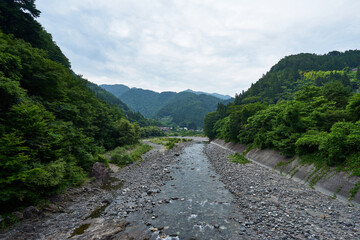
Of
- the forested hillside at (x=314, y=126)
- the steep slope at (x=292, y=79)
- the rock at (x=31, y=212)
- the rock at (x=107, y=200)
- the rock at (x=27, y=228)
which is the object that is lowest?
the rock at (x=107, y=200)

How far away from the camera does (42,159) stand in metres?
12.1

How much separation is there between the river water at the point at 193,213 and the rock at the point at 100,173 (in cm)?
846

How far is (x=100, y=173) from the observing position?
63.5 feet

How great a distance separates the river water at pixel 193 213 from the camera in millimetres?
9109

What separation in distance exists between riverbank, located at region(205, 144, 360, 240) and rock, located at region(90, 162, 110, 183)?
1589cm

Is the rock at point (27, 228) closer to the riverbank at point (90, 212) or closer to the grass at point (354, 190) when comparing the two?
the riverbank at point (90, 212)

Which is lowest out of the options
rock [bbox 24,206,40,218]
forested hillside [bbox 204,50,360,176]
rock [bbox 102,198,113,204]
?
rock [bbox 102,198,113,204]

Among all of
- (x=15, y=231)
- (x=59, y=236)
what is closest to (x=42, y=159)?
(x=15, y=231)

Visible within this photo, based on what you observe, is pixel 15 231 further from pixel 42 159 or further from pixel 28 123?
pixel 28 123

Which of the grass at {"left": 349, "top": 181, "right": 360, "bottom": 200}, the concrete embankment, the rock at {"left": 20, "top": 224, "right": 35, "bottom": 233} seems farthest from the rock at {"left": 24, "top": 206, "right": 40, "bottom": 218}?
the grass at {"left": 349, "top": 181, "right": 360, "bottom": 200}

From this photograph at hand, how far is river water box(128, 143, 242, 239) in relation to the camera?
29.9 feet

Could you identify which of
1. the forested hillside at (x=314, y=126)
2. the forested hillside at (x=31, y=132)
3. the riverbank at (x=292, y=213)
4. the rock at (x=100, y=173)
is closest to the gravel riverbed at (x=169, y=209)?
the riverbank at (x=292, y=213)

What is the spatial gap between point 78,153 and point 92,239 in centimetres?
1244

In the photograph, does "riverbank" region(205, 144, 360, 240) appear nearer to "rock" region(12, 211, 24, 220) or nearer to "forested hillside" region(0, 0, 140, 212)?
"rock" region(12, 211, 24, 220)
